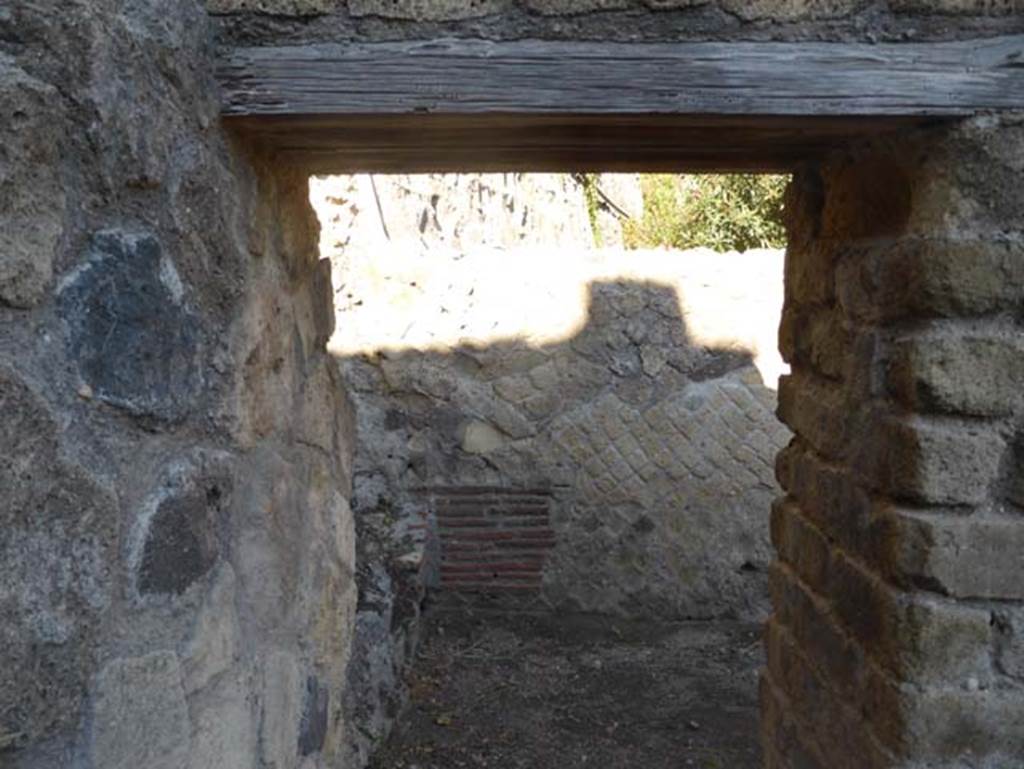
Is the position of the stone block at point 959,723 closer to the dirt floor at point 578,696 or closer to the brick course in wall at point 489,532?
the dirt floor at point 578,696

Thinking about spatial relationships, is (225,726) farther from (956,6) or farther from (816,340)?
(956,6)

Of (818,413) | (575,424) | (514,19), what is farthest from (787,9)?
(575,424)

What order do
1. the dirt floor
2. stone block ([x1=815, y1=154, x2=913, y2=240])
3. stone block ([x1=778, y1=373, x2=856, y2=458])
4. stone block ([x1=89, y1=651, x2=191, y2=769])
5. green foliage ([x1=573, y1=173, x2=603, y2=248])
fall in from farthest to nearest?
green foliage ([x1=573, y1=173, x2=603, y2=248]) < the dirt floor < stone block ([x1=778, y1=373, x2=856, y2=458]) < stone block ([x1=815, y1=154, x2=913, y2=240]) < stone block ([x1=89, y1=651, x2=191, y2=769])

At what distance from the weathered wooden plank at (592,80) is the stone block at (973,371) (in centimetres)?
34

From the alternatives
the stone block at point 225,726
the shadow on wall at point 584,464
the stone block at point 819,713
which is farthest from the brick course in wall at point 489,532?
the stone block at point 225,726

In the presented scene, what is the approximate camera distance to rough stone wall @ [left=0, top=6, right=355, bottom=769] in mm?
1122

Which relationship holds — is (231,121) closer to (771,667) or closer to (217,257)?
(217,257)

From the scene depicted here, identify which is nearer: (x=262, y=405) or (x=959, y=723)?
(x=959, y=723)

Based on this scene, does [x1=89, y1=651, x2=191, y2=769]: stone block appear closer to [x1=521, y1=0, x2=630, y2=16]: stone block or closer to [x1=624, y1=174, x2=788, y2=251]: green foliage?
[x1=521, y1=0, x2=630, y2=16]: stone block

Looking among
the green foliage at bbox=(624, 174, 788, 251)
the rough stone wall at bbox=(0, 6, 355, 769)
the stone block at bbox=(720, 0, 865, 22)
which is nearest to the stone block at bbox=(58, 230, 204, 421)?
the rough stone wall at bbox=(0, 6, 355, 769)

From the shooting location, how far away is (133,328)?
1287mm

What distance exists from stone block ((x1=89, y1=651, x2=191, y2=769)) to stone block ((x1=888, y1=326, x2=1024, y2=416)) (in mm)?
1171

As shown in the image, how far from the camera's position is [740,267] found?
4.52 meters

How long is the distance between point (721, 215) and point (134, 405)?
7.98 m
